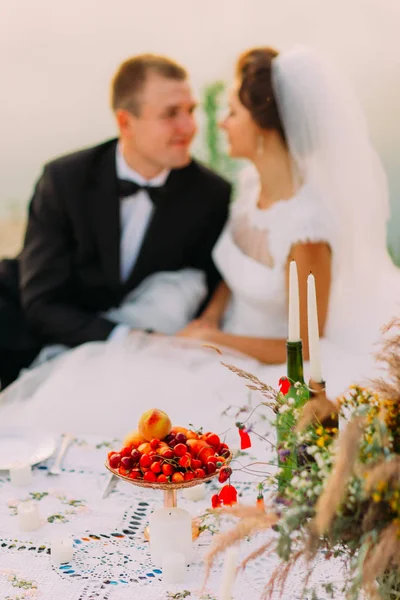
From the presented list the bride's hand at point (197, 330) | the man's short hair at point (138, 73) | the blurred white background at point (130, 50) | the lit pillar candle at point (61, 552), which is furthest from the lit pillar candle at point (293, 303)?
the blurred white background at point (130, 50)

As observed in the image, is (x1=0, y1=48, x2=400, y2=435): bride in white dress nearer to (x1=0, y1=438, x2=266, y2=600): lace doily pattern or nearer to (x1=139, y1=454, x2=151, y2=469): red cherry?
(x1=0, y1=438, x2=266, y2=600): lace doily pattern

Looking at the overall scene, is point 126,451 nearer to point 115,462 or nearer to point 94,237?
point 115,462

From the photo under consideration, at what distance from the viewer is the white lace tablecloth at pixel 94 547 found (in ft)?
3.27

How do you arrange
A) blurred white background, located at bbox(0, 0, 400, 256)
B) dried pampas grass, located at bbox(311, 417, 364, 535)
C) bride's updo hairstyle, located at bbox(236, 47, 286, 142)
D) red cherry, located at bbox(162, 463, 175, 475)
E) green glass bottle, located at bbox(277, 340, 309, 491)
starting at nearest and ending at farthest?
1. dried pampas grass, located at bbox(311, 417, 364, 535)
2. green glass bottle, located at bbox(277, 340, 309, 491)
3. red cherry, located at bbox(162, 463, 175, 475)
4. bride's updo hairstyle, located at bbox(236, 47, 286, 142)
5. blurred white background, located at bbox(0, 0, 400, 256)

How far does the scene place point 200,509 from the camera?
48.8 inches

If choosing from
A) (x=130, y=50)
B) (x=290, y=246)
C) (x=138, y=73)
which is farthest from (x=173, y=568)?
(x=130, y=50)

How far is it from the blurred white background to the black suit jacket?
74 centimetres

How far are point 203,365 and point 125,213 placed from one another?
80 cm

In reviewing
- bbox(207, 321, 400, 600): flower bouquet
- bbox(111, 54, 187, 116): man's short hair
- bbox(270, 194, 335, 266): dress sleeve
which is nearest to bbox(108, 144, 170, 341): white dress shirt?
bbox(111, 54, 187, 116): man's short hair

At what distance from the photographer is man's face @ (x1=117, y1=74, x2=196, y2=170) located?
2668 mm

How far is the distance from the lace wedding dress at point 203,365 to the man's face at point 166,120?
0.27m

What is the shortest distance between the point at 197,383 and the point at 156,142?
1035 millimetres

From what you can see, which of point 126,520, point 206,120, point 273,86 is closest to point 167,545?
point 126,520

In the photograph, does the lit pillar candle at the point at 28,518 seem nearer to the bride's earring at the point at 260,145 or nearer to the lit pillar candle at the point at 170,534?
the lit pillar candle at the point at 170,534
